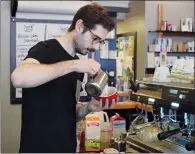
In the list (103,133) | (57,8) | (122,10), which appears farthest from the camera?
(122,10)

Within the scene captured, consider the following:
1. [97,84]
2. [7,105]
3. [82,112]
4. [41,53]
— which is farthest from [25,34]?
[97,84]

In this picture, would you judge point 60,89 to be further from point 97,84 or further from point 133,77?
point 133,77

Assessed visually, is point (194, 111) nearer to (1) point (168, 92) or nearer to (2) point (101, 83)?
(1) point (168, 92)

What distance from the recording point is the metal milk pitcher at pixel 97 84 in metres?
1.46

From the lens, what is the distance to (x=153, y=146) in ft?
6.23

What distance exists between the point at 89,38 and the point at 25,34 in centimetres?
227

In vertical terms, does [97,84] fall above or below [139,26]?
below

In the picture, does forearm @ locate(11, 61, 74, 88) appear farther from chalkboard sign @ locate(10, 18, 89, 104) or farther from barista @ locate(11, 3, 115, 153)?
chalkboard sign @ locate(10, 18, 89, 104)

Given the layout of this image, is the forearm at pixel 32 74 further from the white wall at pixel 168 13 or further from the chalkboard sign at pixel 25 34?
the white wall at pixel 168 13

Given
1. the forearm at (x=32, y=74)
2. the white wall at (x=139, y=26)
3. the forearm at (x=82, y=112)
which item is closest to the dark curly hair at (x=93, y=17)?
the forearm at (x=32, y=74)

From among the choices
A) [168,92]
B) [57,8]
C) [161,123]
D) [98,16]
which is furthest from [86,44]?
[57,8]

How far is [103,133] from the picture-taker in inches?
94.0

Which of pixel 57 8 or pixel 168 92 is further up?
pixel 57 8

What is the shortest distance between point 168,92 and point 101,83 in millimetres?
545
